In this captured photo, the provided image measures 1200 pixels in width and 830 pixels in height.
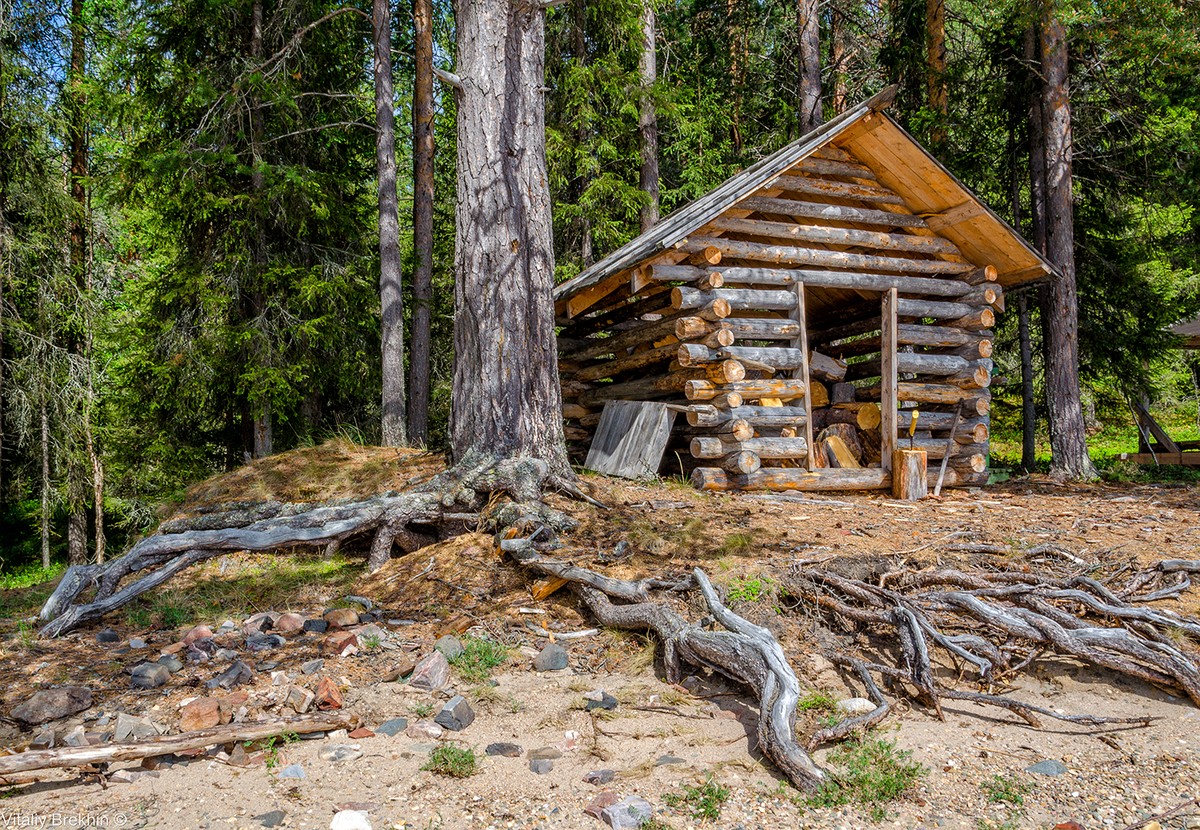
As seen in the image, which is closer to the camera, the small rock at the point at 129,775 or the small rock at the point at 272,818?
the small rock at the point at 272,818

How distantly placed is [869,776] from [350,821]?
1.96m

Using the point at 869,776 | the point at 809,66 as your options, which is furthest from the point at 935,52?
the point at 869,776

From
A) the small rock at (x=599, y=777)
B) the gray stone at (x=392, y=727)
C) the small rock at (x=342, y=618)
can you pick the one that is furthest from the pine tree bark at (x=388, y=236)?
the small rock at (x=599, y=777)

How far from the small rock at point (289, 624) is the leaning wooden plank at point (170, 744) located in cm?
124

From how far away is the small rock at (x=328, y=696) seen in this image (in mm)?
3693

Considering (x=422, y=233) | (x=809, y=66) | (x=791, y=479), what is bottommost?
(x=791, y=479)

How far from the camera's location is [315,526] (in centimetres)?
583

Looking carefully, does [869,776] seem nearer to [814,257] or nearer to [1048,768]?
[1048,768]

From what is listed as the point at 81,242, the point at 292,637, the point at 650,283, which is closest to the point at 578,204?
the point at 650,283

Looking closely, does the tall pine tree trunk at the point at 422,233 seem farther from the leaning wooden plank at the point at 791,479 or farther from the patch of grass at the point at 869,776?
the patch of grass at the point at 869,776

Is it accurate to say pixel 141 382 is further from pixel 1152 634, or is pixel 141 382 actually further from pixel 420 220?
pixel 1152 634

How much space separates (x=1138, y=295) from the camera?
43.2 feet

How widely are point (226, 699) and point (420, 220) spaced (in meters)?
11.5

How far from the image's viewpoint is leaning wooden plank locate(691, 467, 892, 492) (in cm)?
897
